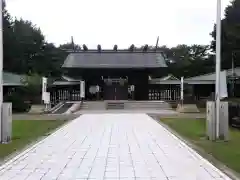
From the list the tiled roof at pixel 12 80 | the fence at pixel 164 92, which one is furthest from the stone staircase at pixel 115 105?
the tiled roof at pixel 12 80

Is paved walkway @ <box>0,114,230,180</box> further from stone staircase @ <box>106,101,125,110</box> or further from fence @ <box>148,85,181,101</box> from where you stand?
fence @ <box>148,85,181,101</box>

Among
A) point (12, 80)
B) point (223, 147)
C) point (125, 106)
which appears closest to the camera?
point (223, 147)

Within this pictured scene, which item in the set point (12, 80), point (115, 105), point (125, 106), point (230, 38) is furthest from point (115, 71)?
point (230, 38)

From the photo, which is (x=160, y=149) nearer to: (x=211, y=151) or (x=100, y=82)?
(x=211, y=151)

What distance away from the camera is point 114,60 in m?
42.2

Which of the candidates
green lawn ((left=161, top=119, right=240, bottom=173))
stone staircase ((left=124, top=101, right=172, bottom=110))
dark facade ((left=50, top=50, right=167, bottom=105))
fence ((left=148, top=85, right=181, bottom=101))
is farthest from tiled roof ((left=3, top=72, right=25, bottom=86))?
green lawn ((left=161, top=119, right=240, bottom=173))

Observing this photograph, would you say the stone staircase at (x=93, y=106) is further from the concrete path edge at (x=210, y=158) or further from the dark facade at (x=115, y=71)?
the concrete path edge at (x=210, y=158)

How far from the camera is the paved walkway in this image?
8.49 m

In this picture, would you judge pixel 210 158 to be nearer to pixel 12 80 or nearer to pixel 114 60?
pixel 12 80

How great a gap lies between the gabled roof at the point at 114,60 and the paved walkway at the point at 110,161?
84.9ft

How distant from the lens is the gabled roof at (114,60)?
40.8 metres

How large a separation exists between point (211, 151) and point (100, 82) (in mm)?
31966

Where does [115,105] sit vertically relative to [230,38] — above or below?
below

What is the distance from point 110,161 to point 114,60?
3236 centimetres
